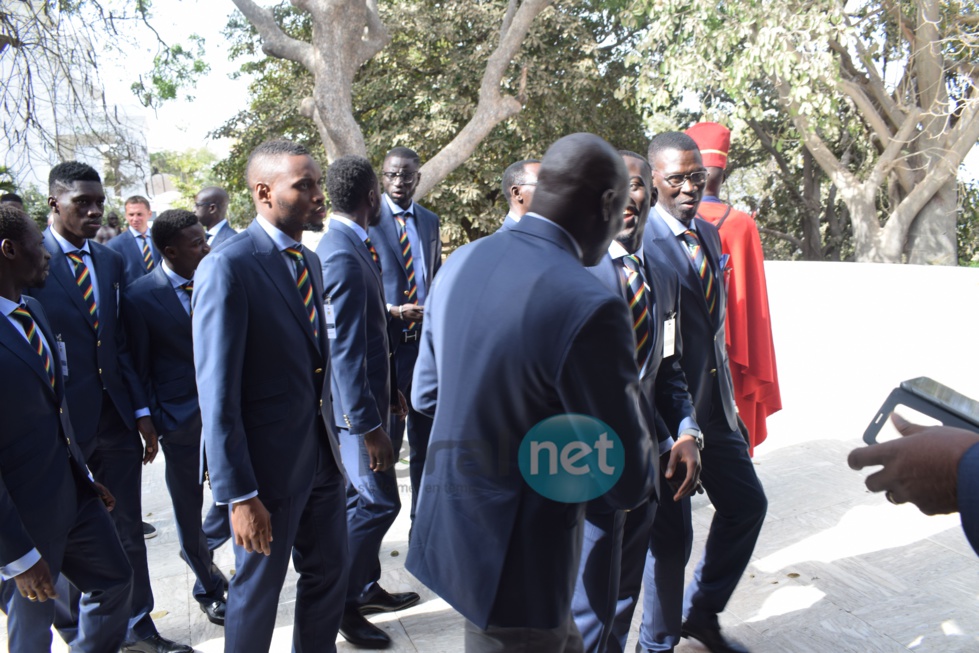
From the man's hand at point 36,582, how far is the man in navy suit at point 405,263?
2.12 meters

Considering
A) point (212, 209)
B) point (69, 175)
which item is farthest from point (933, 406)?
point (212, 209)

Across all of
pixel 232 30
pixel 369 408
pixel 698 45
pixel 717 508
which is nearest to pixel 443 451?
pixel 369 408

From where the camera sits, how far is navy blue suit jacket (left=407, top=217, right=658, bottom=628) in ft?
6.26

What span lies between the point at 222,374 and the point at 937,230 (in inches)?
581

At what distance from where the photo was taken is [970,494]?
1514 millimetres

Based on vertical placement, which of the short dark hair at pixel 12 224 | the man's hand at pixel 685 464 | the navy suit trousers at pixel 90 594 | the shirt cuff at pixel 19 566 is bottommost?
the navy suit trousers at pixel 90 594

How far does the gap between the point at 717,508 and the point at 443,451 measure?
186 cm

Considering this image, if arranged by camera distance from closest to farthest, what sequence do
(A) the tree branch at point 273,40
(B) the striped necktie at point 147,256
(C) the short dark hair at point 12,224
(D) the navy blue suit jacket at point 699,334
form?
(C) the short dark hair at point 12,224, (D) the navy blue suit jacket at point 699,334, (B) the striped necktie at point 147,256, (A) the tree branch at point 273,40

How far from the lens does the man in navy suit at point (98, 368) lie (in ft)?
12.2

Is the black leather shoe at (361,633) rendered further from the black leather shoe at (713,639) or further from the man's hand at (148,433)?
the black leather shoe at (713,639)

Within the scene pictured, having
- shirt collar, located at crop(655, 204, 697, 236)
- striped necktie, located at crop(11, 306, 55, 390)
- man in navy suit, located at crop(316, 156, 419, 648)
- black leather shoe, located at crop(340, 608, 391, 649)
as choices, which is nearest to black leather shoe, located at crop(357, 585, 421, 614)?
man in navy suit, located at crop(316, 156, 419, 648)

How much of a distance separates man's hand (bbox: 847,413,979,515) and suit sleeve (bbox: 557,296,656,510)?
1.69ft

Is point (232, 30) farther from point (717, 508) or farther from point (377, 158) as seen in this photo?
point (717, 508)

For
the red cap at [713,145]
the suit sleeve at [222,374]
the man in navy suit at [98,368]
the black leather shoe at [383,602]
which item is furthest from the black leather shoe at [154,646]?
the red cap at [713,145]
